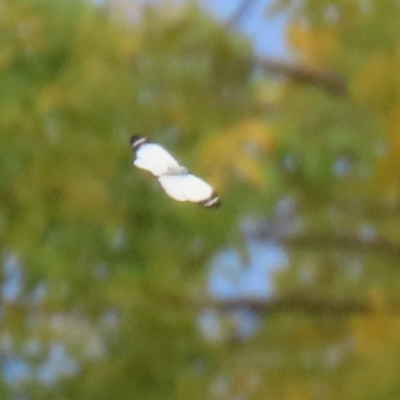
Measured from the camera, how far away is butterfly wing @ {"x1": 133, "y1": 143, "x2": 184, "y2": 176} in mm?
458

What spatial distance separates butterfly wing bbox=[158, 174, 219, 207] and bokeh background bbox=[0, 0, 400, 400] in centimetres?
18

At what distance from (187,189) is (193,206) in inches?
9.4

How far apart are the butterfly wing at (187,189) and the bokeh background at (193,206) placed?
180 millimetres

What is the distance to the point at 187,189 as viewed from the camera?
0.46m

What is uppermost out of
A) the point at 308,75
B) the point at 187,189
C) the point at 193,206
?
the point at 308,75

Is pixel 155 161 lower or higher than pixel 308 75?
lower

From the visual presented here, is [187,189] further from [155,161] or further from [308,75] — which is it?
[308,75]

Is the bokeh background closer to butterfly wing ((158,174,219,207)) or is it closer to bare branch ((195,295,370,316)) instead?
bare branch ((195,295,370,316))

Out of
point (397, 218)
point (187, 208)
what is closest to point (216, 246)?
point (187, 208)

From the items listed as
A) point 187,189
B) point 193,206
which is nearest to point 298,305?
point 193,206

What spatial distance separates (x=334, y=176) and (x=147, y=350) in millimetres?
258

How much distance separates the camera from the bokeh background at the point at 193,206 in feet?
2.20

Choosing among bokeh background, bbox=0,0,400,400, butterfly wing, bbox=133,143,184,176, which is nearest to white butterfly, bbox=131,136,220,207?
butterfly wing, bbox=133,143,184,176

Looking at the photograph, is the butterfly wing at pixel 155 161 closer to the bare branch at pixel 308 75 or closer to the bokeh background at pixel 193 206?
the bokeh background at pixel 193 206
